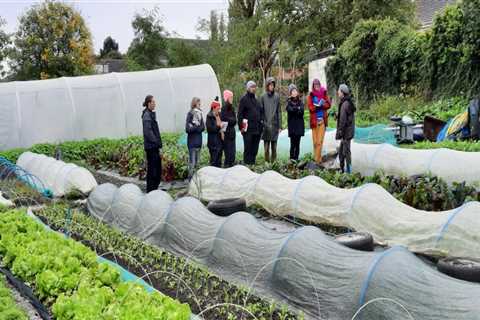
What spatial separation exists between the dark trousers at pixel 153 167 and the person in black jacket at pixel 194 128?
109 cm

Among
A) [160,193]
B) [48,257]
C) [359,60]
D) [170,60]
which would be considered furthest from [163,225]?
[170,60]

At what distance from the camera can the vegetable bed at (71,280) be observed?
369 centimetres

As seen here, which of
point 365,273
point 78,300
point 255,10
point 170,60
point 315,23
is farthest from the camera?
point 255,10

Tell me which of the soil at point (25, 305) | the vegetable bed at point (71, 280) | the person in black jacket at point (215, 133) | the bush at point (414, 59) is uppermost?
the bush at point (414, 59)

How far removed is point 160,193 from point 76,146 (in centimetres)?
817

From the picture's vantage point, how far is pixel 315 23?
2831 cm

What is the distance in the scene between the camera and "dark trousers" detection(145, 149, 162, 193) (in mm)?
9500

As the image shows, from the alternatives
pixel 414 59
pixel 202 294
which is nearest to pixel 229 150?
pixel 202 294

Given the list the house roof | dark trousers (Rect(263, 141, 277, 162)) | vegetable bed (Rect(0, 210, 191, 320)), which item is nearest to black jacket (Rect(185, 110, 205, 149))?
dark trousers (Rect(263, 141, 277, 162))

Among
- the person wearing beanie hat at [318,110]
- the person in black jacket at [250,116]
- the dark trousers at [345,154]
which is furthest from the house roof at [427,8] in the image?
the person in black jacket at [250,116]

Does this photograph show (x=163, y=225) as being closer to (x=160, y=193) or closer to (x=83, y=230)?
(x=160, y=193)

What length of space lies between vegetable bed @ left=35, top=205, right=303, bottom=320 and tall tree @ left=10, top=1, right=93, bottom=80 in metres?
20.9

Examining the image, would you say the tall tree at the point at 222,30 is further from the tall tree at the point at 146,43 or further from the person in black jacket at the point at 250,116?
the person in black jacket at the point at 250,116

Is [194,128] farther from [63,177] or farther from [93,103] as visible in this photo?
[93,103]
